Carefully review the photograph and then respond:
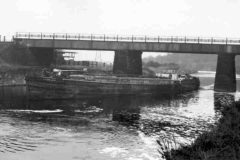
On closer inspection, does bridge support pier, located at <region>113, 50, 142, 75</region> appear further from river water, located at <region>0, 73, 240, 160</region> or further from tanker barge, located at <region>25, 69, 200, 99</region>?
river water, located at <region>0, 73, 240, 160</region>

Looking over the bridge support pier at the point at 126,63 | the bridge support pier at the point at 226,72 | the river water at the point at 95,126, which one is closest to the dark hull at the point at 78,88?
the river water at the point at 95,126

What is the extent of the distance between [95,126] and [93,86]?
67.9 ft

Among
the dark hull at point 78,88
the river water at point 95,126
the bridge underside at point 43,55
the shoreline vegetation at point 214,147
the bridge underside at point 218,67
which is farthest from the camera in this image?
the bridge underside at point 43,55

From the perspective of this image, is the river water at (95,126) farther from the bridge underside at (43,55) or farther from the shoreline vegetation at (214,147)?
the bridge underside at (43,55)

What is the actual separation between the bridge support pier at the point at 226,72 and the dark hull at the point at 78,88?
11239 mm

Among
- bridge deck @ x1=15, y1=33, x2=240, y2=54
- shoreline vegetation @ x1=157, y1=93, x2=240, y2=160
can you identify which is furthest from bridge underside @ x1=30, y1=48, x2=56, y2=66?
shoreline vegetation @ x1=157, y1=93, x2=240, y2=160

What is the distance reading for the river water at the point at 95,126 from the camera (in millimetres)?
19203

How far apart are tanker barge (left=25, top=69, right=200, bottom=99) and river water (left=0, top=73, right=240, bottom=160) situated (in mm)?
2769

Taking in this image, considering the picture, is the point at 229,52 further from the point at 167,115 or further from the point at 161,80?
the point at 167,115

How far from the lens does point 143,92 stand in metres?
52.3

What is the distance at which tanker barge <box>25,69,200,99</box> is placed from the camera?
42781 millimetres

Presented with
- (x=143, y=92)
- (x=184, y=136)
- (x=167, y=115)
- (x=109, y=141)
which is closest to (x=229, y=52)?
(x=143, y=92)

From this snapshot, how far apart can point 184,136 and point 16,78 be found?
139 feet

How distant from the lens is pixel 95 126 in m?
26.6
